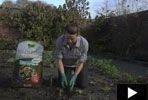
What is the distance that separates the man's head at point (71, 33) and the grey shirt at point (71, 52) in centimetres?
9

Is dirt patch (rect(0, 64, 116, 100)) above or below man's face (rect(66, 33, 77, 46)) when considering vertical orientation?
below

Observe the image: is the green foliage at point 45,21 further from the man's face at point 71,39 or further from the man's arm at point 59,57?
the man's face at point 71,39

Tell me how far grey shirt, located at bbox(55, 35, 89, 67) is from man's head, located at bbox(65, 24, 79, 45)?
9 cm

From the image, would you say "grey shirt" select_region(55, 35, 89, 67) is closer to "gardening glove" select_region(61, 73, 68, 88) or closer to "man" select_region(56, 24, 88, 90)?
"man" select_region(56, 24, 88, 90)

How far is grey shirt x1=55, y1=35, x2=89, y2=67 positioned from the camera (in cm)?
824

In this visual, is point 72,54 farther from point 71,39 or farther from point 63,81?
point 63,81

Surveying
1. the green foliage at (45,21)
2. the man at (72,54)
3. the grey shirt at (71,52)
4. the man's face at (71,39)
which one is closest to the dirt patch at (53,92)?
the man at (72,54)

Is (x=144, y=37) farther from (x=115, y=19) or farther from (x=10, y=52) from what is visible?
(x=10, y=52)

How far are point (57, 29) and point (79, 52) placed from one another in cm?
609

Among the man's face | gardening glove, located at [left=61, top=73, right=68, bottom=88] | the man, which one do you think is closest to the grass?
the man

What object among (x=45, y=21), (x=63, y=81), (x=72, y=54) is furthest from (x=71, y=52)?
(x=45, y=21)

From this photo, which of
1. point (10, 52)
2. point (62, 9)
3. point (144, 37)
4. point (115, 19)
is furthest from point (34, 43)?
point (115, 19)

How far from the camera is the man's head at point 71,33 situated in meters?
7.96

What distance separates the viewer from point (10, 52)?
13656mm
